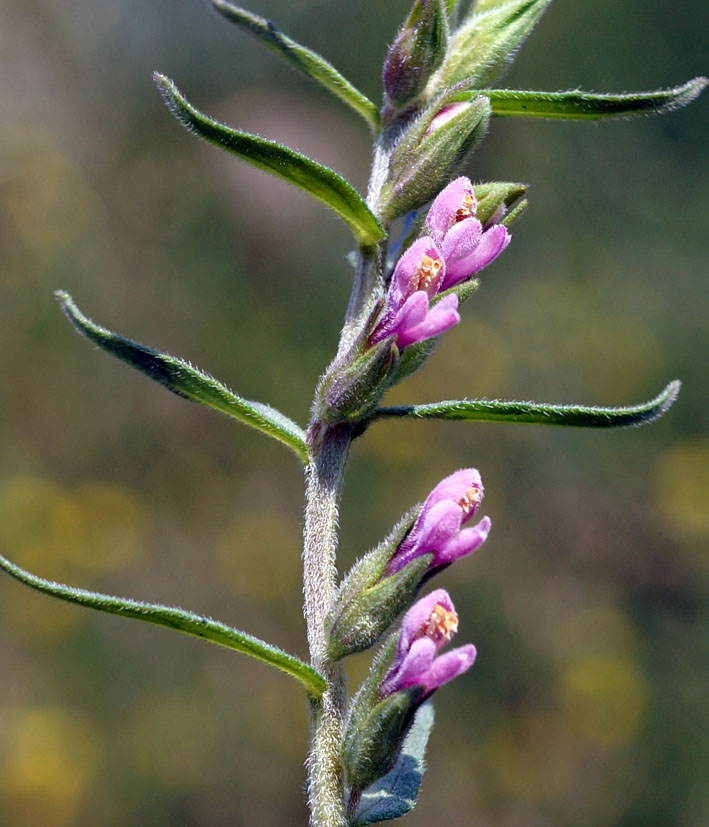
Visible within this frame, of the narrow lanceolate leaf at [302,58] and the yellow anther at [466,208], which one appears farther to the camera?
the narrow lanceolate leaf at [302,58]

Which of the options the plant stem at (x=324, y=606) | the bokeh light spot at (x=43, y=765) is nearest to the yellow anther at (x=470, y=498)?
the plant stem at (x=324, y=606)

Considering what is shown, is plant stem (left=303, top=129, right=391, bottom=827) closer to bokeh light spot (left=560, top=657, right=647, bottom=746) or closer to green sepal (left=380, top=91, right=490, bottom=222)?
green sepal (left=380, top=91, right=490, bottom=222)

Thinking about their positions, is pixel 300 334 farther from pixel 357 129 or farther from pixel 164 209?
pixel 357 129

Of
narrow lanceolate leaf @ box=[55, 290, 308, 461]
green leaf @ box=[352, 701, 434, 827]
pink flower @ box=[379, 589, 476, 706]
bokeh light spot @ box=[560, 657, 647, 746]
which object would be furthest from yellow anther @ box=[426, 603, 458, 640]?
bokeh light spot @ box=[560, 657, 647, 746]

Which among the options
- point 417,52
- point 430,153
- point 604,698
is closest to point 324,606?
point 430,153

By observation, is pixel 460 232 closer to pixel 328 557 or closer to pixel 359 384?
pixel 359 384

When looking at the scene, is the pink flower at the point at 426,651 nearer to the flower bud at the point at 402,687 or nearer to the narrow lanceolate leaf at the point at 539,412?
the flower bud at the point at 402,687

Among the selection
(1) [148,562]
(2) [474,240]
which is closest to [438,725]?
(1) [148,562]
